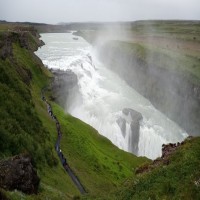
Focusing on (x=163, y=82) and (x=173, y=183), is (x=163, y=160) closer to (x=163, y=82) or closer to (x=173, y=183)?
(x=173, y=183)

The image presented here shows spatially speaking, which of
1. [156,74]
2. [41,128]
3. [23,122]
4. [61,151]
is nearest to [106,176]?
[61,151]

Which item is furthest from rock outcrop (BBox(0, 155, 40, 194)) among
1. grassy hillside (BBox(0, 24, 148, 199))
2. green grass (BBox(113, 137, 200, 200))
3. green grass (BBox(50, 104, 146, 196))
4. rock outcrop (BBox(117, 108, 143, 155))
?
rock outcrop (BBox(117, 108, 143, 155))

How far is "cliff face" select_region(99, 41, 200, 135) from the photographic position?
8062cm

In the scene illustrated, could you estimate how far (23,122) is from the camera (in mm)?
37844

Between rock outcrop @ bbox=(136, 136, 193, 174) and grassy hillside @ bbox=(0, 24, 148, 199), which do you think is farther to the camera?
grassy hillside @ bbox=(0, 24, 148, 199)

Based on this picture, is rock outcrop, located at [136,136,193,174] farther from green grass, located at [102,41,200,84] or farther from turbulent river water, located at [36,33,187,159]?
green grass, located at [102,41,200,84]

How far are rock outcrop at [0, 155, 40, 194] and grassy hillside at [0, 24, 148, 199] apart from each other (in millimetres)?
886

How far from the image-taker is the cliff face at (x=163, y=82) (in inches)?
3174

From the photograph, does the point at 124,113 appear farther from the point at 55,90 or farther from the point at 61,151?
the point at 61,151

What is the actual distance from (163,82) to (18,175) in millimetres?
75907

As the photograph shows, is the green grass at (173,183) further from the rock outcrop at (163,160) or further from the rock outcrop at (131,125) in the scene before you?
the rock outcrop at (131,125)

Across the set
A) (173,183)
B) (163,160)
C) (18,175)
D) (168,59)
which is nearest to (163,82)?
(168,59)

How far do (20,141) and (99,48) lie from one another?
135 meters

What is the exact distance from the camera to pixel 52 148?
41250mm
